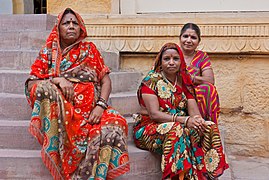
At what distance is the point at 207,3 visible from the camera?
16.5 feet

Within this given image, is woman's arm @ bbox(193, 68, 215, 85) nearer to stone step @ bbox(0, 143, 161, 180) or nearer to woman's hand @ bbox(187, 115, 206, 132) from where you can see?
woman's hand @ bbox(187, 115, 206, 132)

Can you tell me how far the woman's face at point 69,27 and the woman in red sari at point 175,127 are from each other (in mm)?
741

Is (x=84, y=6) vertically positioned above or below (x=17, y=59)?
above

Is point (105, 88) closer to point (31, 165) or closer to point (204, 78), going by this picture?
point (31, 165)

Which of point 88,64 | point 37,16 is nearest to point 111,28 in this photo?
point 37,16

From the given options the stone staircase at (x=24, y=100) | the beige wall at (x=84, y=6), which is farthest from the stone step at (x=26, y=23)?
the beige wall at (x=84, y=6)

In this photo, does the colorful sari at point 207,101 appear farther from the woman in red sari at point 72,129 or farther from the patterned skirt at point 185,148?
the woman in red sari at point 72,129

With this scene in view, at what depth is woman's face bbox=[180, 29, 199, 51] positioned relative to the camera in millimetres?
3982

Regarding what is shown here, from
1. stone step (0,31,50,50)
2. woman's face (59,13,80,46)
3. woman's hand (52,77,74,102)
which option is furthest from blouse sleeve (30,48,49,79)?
stone step (0,31,50,50)

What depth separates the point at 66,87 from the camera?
3242 mm

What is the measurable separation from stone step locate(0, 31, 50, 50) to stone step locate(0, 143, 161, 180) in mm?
1614

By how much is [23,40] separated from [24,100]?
1176 millimetres

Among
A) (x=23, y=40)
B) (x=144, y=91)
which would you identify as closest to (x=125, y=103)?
(x=144, y=91)

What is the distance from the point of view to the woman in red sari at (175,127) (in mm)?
3240
